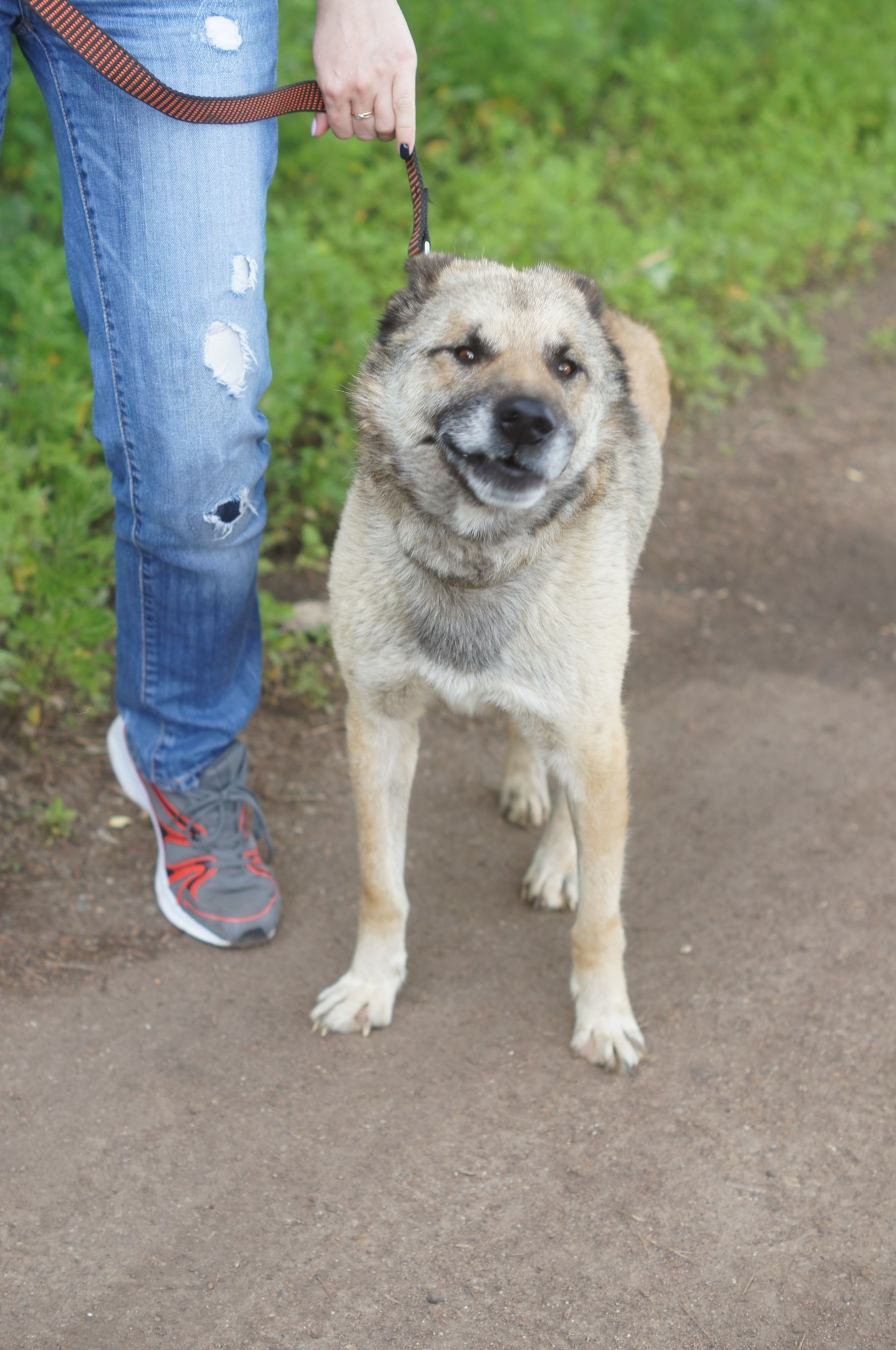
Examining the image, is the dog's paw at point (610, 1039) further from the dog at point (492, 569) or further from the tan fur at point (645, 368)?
the tan fur at point (645, 368)

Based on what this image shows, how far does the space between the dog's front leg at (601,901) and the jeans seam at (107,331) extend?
3.33ft

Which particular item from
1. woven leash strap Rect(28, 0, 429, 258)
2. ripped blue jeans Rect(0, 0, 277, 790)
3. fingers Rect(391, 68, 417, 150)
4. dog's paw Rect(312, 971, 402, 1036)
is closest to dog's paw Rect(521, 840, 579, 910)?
dog's paw Rect(312, 971, 402, 1036)

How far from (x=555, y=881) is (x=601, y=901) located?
501mm

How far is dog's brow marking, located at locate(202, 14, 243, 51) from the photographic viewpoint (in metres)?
2.23

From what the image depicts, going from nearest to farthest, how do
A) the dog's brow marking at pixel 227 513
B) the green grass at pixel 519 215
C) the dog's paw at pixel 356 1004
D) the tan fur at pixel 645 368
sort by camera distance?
the dog's brow marking at pixel 227 513 → the dog's paw at pixel 356 1004 → the tan fur at pixel 645 368 → the green grass at pixel 519 215

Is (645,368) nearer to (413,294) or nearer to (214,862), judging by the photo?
(413,294)

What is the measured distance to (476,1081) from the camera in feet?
8.43

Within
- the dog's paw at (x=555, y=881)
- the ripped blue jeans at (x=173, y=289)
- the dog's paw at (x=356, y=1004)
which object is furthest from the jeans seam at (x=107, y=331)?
the dog's paw at (x=555, y=881)

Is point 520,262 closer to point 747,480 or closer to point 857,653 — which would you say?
point 747,480

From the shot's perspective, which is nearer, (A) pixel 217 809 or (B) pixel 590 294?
(B) pixel 590 294

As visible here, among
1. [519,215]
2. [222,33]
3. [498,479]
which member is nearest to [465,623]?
[498,479]

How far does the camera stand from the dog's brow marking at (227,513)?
8.41 feet

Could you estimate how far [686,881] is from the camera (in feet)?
10.5

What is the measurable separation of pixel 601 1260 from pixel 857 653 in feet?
8.56
